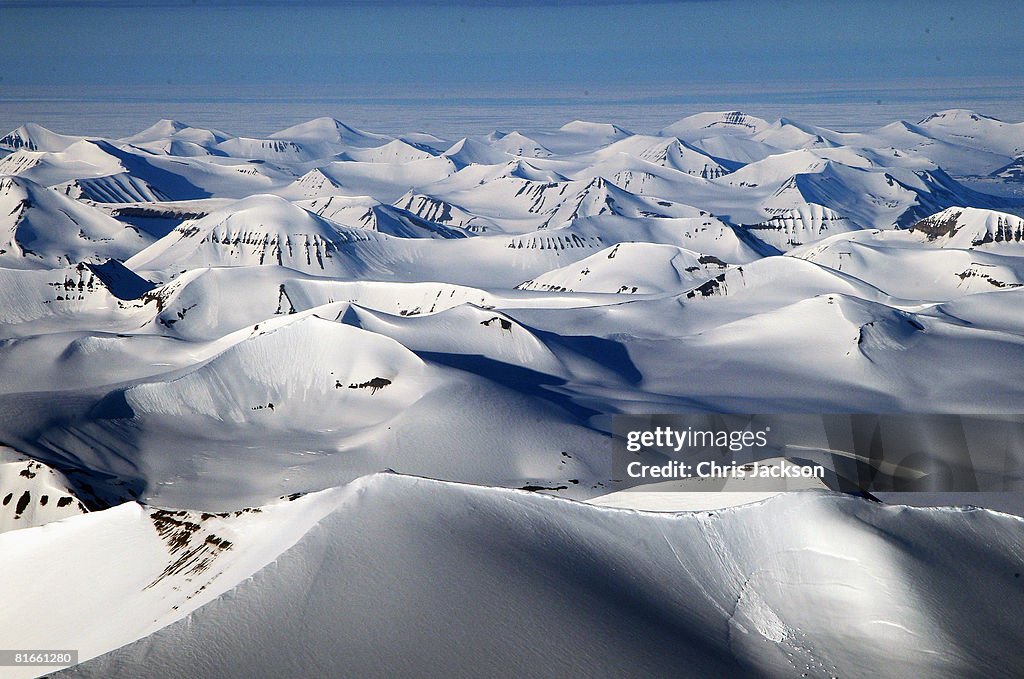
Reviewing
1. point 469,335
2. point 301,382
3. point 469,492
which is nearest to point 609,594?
point 469,492

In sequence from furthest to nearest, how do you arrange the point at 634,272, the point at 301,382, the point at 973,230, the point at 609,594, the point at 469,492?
the point at 973,230 → the point at 634,272 → the point at 301,382 → the point at 469,492 → the point at 609,594

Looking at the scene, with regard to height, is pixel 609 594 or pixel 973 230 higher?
pixel 973 230

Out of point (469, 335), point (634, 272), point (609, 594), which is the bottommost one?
point (634, 272)

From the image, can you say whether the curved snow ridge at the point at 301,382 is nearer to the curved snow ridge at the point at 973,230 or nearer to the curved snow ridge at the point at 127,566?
the curved snow ridge at the point at 127,566

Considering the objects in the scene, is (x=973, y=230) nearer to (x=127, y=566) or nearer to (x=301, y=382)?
(x=301, y=382)

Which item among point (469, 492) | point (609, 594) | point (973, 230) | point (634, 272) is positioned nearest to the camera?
point (609, 594)

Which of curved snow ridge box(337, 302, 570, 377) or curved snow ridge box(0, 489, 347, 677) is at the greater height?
curved snow ridge box(0, 489, 347, 677)

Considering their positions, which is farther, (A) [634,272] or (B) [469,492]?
(A) [634,272]

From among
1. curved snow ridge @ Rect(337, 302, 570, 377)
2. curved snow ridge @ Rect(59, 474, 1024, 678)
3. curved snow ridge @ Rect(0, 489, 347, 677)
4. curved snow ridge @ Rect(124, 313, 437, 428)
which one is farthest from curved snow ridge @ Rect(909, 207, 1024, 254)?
curved snow ridge @ Rect(0, 489, 347, 677)

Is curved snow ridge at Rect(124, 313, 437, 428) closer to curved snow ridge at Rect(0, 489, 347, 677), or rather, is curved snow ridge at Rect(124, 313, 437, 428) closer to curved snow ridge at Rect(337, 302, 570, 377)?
curved snow ridge at Rect(337, 302, 570, 377)
